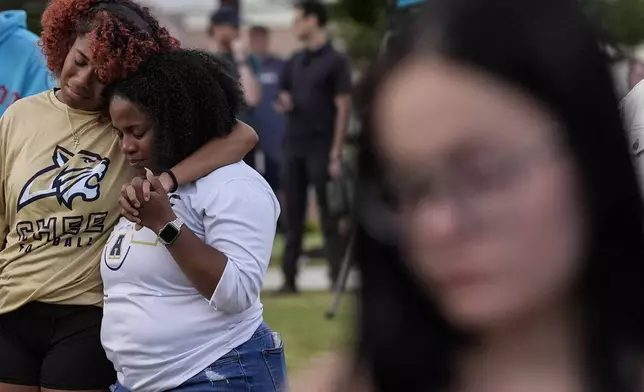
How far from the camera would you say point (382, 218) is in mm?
833

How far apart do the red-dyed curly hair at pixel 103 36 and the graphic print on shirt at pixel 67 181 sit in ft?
0.72

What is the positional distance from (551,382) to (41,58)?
2.49 metres

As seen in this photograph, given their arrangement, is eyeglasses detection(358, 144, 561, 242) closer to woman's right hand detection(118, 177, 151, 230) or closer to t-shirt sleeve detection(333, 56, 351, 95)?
woman's right hand detection(118, 177, 151, 230)

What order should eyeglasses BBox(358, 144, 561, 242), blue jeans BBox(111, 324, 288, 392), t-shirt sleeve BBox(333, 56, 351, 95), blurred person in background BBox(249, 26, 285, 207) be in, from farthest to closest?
blurred person in background BBox(249, 26, 285, 207)
t-shirt sleeve BBox(333, 56, 351, 95)
blue jeans BBox(111, 324, 288, 392)
eyeglasses BBox(358, 144, 561, 242)

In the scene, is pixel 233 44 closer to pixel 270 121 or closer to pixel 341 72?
pixel 341 72

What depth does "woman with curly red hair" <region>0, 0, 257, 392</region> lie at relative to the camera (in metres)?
2.45

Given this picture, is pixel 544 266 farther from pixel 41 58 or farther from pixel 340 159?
pixel 340 159

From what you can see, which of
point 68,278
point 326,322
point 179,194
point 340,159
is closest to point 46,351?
point 68,278

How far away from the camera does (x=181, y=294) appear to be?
2287 mm

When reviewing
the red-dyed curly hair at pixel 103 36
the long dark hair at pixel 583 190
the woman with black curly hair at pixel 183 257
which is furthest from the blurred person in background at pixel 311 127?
the long dark hair at pixel 583 190

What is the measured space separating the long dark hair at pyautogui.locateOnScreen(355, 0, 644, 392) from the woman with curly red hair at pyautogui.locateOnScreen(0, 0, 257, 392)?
1.57m

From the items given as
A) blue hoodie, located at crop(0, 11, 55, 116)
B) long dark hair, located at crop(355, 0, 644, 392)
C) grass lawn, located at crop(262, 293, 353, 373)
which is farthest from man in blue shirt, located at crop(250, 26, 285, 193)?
long dark hair, located at crop(355, 0, 644, 392)

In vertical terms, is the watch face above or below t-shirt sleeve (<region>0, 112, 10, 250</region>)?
above

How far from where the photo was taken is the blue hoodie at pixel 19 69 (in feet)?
9.86
